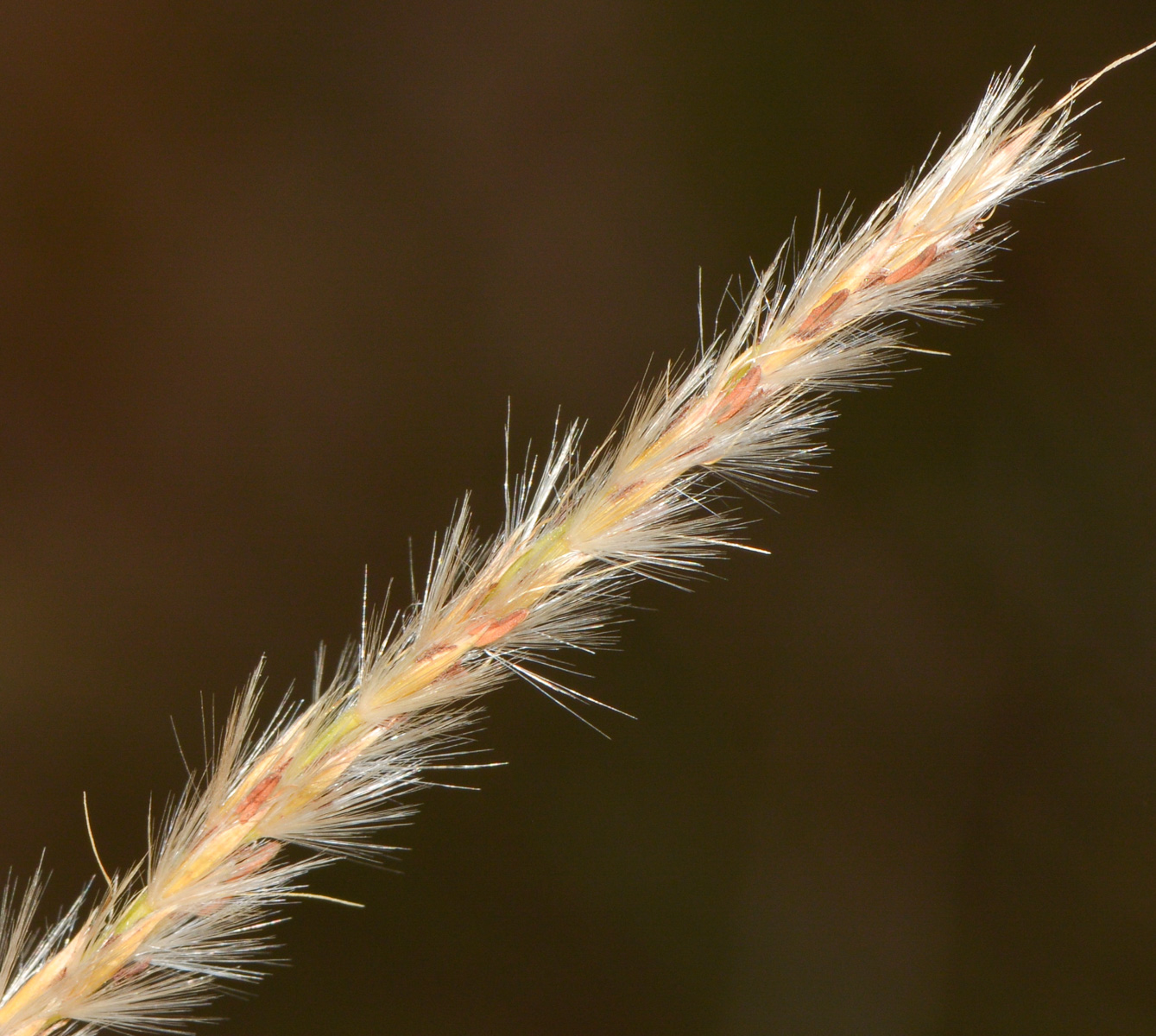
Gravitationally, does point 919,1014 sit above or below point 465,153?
below

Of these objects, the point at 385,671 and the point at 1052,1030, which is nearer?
the point at 385,671

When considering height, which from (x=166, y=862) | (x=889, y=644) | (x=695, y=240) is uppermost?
(x=695, y=240)

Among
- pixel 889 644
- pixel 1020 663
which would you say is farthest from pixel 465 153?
pixel 1020 663

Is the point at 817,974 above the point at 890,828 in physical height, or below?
below

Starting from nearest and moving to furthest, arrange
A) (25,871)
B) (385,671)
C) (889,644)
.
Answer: (385,671), (25,871), (889,644)

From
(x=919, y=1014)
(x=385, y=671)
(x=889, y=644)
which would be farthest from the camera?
(x=889, y=644)

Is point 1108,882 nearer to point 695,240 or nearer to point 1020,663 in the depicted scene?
point 1020,663

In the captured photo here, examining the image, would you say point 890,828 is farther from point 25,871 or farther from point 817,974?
Result: point 25,871

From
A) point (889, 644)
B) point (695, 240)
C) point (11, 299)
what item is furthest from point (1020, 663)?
point (11, 299)

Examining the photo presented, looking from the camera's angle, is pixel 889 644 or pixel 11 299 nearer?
pixel 11 299
